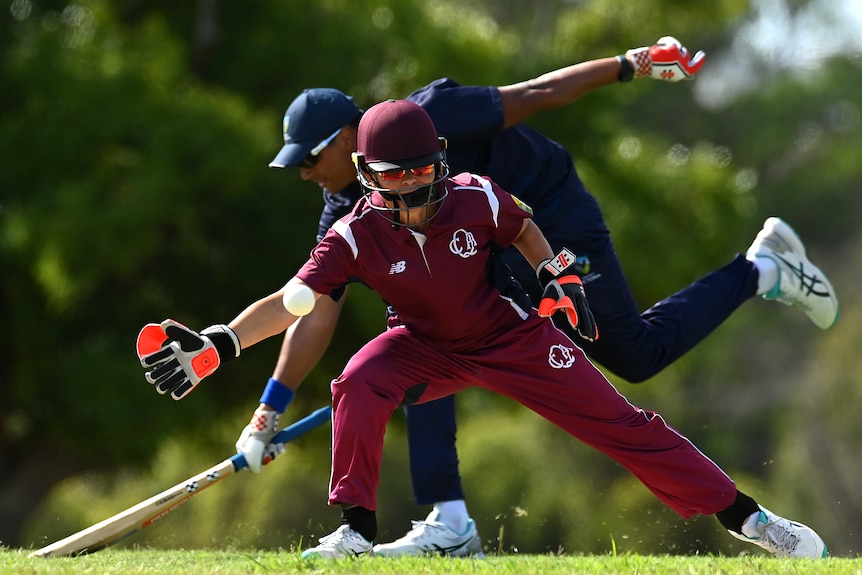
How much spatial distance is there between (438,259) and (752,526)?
173 centimetres

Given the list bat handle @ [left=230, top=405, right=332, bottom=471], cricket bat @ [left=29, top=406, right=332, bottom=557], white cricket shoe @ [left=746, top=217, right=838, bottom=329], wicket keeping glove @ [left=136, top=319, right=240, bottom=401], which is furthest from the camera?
white cricket shoe @ [left=746, top=217, right=838, bottom=329]

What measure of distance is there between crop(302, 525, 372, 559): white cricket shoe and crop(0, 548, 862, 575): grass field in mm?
109

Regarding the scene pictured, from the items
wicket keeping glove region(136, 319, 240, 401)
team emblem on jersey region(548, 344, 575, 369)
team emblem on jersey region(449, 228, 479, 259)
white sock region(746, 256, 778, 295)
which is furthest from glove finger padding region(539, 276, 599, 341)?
white sock region(746, 256, 778, 295)

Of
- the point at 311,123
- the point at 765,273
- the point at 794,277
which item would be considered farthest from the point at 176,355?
the point at 794,277

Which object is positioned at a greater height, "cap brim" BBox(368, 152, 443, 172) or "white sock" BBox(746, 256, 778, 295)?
"cap brim" BBox(368, 152, 443, 172)

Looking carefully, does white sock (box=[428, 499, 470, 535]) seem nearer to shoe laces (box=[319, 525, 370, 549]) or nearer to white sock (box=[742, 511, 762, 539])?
shoe laces (box=[319, 525, 370, 549])

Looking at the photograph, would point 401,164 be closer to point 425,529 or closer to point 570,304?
point 570,304

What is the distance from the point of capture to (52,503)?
22062 mm

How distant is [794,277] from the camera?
23.1 feet

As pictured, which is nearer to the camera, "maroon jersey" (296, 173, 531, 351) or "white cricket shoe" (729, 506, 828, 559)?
"maroon jersey" (296, 173, 531, 351)

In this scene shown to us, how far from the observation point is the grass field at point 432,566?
467 cm

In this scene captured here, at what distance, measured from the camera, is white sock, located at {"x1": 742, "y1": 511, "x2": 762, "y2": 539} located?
546 centimetres

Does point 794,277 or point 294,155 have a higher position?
point 294,155

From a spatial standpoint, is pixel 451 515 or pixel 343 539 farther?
pixel 451 515
